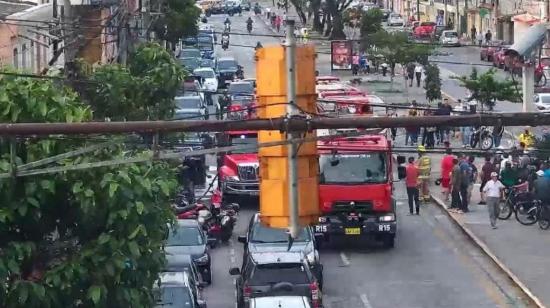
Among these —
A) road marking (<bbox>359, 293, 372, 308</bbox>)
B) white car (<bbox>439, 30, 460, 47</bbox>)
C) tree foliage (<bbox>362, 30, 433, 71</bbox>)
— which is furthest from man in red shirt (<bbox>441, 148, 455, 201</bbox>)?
white car (<bbox>439, 30, 460, 47</bbox>)

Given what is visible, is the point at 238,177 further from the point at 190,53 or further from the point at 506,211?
the point at 190,53

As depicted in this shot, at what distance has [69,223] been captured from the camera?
15891mm

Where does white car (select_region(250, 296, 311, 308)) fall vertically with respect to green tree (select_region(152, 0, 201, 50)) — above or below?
below

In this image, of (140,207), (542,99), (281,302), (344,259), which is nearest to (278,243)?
(344,259)

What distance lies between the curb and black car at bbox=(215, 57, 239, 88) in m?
32.0

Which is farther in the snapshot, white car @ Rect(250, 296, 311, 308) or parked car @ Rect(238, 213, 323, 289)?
parked car @ Rect(238, 213, 323, 289)

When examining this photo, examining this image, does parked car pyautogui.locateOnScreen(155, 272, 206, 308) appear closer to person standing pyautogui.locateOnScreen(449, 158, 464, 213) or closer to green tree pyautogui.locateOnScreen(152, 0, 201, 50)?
person standing pyautogui.locateOnScreen(449, 158, 464, 213)

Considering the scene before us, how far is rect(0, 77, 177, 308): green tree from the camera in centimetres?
1509

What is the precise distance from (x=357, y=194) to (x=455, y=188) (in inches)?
189

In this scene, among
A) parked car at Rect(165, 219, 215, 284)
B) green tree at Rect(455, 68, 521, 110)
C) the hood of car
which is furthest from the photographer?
green tree at Rect(455, 68, 521, 110)

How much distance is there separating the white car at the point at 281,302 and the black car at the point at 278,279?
1.14 meters

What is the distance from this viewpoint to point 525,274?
28453 millimetres

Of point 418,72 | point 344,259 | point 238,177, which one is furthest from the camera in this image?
point 418,72

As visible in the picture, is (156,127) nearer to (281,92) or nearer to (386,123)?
(281,92)
